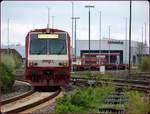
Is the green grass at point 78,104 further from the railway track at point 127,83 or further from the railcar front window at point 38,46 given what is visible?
the railcar front window at point 38,46

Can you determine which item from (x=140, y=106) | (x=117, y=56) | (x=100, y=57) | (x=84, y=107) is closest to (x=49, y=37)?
(x=84, y=107)

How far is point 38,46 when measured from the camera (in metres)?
27.3

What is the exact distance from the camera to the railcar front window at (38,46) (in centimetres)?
2717

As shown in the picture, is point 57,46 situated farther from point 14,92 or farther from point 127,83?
point 127,83

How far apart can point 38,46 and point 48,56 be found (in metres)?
0.82

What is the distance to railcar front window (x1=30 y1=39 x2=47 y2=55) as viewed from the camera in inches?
1070

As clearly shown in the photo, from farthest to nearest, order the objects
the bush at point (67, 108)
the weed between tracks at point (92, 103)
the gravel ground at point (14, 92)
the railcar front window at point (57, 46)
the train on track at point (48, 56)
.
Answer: the railcar front window at point (57, 46), the train on track at point (48, 56), the gravel ground at point (14, 92), the bush at point (67, 108), the weed between tracks at point (92, 103)

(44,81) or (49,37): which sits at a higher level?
(49,37)

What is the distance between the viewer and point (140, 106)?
1241cm

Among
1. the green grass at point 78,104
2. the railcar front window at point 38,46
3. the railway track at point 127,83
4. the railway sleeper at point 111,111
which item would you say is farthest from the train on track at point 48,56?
the railway sleeper at point 111,111

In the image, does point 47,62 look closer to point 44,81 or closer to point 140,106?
point 44,81

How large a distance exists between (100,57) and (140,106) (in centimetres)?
6847

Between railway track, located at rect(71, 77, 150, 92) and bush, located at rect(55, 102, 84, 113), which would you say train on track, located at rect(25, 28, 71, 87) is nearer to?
railway track, located at rect(71, 77, 150, 92)

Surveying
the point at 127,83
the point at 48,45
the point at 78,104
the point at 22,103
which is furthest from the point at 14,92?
the point at 78,104
